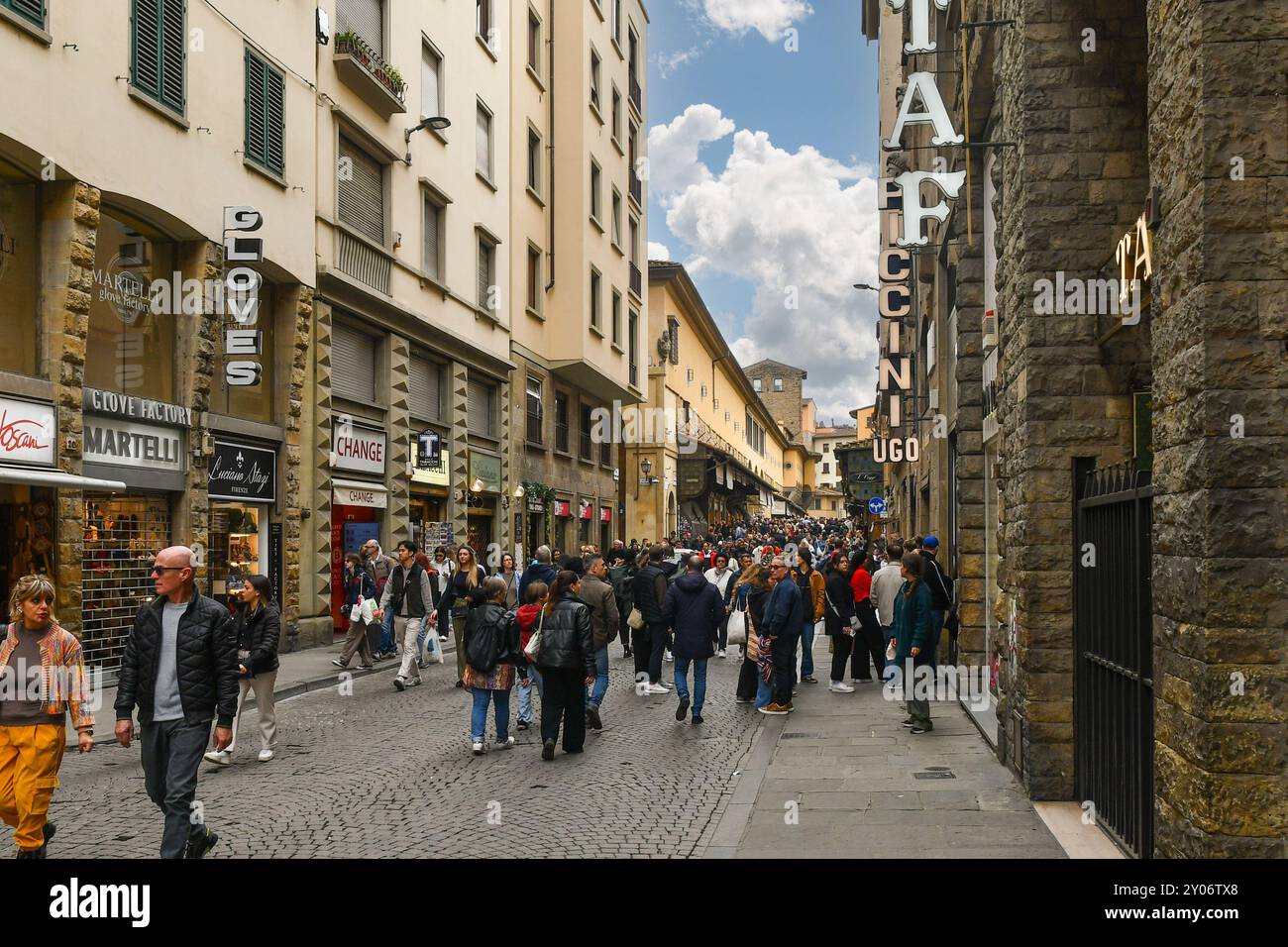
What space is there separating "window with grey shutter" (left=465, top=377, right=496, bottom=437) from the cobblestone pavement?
1478 centimetres

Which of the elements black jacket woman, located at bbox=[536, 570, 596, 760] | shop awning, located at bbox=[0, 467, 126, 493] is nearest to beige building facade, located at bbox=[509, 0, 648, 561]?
shop awning, located at bbox=[0, 467, 126, 493]

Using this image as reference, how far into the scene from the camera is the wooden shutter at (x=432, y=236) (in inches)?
976

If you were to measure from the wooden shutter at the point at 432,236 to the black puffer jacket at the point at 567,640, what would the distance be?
50.9 feet

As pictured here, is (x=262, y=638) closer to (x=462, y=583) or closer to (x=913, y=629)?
(x=462, y=583)

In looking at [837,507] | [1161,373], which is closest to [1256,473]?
[1161,373]

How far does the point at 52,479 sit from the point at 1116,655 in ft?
35.1

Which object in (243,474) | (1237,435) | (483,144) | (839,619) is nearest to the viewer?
(1237,435)

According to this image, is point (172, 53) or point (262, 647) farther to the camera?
point (172, 53)

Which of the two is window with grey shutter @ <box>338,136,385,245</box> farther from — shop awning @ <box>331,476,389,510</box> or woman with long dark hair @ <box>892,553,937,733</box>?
woman with long dark hair @ <box>892,553,937,733</box>

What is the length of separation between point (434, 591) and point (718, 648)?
4857 millimetres

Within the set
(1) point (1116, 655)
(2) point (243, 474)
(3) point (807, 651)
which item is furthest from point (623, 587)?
(1) point (1116, 655)

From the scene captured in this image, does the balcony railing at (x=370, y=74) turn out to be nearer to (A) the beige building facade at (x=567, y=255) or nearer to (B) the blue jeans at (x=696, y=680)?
(A) the beige building facade at (x=567, y=255)

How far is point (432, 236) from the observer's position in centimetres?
2506
